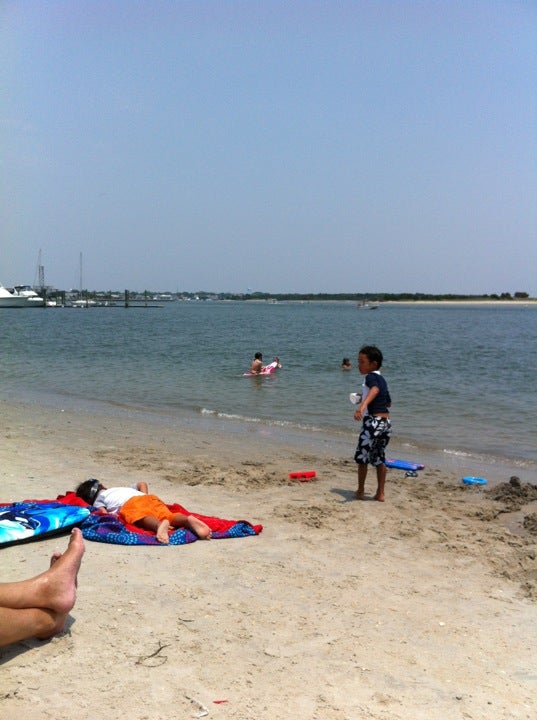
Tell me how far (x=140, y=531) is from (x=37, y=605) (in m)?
2.08

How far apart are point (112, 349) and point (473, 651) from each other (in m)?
29.0

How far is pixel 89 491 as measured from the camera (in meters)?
6.58

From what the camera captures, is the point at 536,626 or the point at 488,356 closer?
the point at 536,626

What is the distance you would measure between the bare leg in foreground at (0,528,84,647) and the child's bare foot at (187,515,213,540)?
180cm

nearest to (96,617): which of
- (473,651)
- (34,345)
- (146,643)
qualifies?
(146,643)

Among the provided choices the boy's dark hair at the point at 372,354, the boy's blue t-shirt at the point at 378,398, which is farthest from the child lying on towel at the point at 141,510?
the boy's dark hair at the point at 372,354

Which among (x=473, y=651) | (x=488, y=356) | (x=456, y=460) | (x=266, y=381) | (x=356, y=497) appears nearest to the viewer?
(x=473, y=651)

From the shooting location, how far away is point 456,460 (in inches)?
425

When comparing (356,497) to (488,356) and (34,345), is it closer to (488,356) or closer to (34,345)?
(488,356)

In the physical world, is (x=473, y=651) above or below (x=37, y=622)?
below

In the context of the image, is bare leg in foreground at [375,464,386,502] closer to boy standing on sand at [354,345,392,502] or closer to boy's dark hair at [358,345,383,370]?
boy standing on sand at [354,345,392,502]

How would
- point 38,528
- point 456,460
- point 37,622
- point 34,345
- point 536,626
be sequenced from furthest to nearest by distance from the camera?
point 34,345
point 456,460
point 38,528
point 536,626
point 37,622

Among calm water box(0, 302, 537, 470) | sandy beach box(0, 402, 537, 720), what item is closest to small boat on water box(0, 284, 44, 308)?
calm water box(0, 302, 537, 470)

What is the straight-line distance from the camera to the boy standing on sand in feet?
25.6
